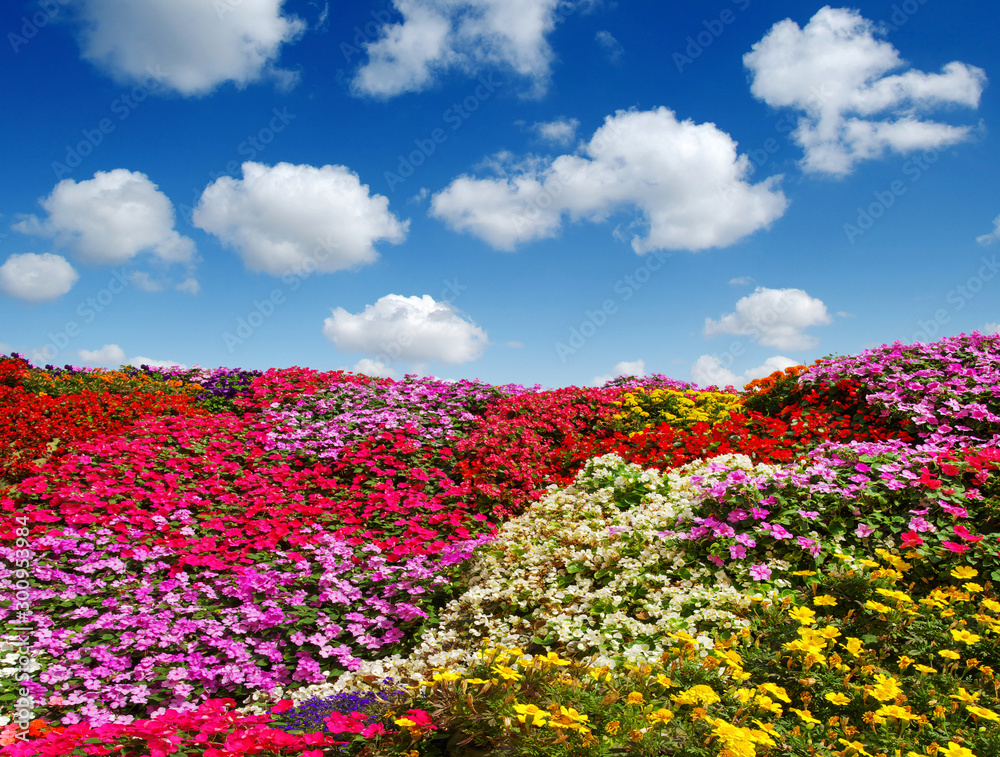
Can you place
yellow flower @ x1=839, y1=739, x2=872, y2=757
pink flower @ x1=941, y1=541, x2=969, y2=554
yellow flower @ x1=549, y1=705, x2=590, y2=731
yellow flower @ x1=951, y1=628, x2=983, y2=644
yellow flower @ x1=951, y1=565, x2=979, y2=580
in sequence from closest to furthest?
yellow flower @ x1=549, y1=705, x2=590, y2=731, yellow flower @ x1=839, y1=739, x2=872, y2=757, yellow flower @ x1=951, y1=628, x2=983, y2=644, yellow flower @ x1=951, y1=565, x2=979, y2=580, pink flower @ x1=941, y1=541, x2=969, y2=554

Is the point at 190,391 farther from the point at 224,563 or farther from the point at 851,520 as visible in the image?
the point at 851,520

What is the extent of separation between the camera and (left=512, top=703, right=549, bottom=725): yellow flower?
8.29ft

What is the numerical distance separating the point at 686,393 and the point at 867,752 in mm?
8233

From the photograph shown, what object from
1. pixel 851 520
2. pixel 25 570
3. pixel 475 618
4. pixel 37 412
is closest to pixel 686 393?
pixel 851 520

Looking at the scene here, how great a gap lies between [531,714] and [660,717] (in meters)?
0.54

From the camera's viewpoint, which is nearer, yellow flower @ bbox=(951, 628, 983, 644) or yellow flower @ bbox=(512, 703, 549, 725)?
yellow flower @ bbox=(512, 703, 549, 725)

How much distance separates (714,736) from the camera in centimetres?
260

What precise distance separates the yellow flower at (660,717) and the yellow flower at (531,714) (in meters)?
0.46

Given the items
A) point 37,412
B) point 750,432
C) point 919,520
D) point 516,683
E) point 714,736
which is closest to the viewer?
point 714,736

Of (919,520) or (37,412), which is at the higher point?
(37,412)

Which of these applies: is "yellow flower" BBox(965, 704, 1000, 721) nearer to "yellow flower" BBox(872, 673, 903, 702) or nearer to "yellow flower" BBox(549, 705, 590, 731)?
"yellow flower" BBox(872, 673, 903, 702)

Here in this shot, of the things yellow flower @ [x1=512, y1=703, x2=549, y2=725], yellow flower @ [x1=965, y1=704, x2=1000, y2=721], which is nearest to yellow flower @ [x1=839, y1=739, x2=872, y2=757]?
yellow flower @ [x1=965, y1=704, x2=1000, y2=721]

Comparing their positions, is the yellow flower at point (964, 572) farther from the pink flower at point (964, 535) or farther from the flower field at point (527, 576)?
the pink flower at point (964, 535)

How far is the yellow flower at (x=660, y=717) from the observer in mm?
2568
